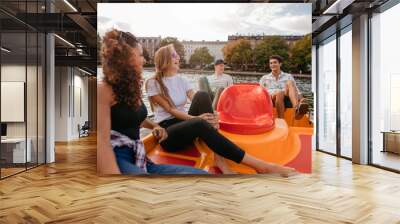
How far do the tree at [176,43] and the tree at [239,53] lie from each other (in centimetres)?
70

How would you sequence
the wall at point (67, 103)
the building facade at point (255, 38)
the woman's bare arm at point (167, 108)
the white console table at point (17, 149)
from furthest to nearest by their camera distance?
the wall at point (67, 103)
the white console table at point (17, 149)
the building facade at point (255, 38)
the woman's bare arm at point (167, 108)

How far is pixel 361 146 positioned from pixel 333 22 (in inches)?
112

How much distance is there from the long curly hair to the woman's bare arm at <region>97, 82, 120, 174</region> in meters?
0.13

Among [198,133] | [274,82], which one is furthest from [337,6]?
[198,133]

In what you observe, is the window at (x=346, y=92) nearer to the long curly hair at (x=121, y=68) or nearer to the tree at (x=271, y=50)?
the tree at (x=271, y=50)

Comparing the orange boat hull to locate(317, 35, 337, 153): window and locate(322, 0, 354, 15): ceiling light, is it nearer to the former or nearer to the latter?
locate(322, 0, 354, 15): ceiling light

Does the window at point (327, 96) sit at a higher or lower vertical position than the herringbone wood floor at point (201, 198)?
higher

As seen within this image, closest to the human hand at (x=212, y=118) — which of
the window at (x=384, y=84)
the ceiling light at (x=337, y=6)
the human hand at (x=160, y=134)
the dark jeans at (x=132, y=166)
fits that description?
the human hand at (x=160, y=134)

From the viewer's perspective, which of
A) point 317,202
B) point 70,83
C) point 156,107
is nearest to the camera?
point 317,202

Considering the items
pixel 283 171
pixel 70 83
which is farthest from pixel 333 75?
pixel 70 83

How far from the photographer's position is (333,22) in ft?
29.1

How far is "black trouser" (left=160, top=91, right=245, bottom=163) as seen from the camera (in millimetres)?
6305

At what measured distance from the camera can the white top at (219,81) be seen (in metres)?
6.45

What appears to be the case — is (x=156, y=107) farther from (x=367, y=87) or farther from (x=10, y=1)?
(x=367, y=87)
